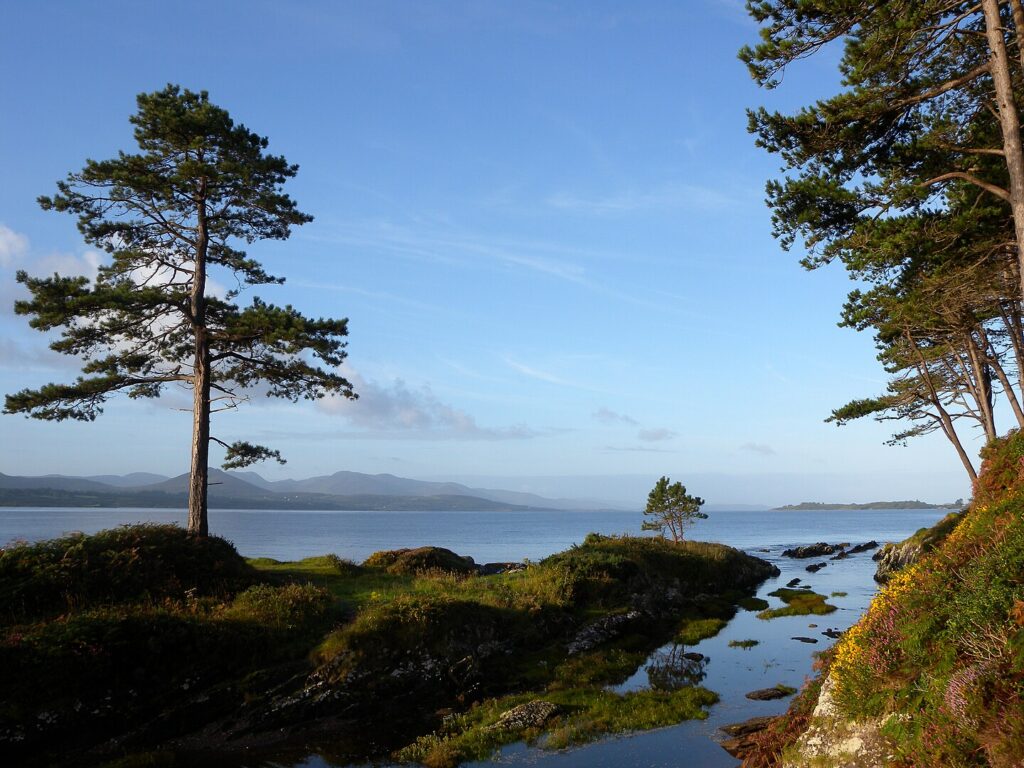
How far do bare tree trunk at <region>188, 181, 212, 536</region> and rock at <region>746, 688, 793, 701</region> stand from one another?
65.8ft

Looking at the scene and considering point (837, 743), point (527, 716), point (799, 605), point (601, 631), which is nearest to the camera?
point (837, 743)

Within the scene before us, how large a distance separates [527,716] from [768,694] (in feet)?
22.7

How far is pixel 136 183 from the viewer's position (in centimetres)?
2558

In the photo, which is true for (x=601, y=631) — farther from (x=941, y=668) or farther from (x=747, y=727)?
(x=941, y=668)

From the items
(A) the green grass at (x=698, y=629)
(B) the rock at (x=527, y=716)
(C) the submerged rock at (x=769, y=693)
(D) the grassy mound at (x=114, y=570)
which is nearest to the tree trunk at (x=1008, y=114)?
(C) the submerged rock at (x=769, y=693)

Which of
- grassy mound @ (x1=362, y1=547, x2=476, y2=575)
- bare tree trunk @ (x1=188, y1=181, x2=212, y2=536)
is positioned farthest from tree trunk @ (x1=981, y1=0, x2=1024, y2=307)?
bare tree trunk @ (x1=188, y1=181, x2=212, y2=536)

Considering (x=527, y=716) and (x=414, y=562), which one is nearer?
(x=527, y=716)

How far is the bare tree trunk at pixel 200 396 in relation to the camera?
25.8 meters

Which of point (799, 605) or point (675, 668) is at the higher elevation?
point (675, 668)

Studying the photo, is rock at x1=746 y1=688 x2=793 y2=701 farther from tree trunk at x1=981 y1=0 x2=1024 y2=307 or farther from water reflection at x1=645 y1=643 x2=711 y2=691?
tree trunk at x1=981 y1=0 x2=1024 y2=307

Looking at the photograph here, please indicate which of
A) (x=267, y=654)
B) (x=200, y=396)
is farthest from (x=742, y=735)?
(x=200, y=396)

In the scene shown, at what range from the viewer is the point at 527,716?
1527 cm

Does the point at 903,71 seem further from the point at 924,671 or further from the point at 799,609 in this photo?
the point at 799,609

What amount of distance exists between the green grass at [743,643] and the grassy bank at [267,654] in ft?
6.52
